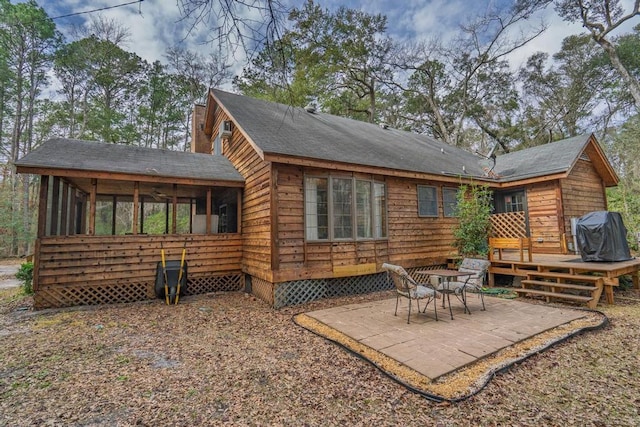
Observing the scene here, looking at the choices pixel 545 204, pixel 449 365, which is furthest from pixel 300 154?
pixel 545 204

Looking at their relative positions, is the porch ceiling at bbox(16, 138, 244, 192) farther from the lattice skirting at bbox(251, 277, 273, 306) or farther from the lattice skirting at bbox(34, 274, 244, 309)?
the lattice skirting at bbox(251, 277, 273, 306)

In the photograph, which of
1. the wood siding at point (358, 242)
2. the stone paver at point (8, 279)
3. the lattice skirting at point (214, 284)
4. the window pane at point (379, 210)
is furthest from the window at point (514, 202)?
the stone paver at point (8, 279)

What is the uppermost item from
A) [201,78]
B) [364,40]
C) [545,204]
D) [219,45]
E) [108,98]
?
[364,40]

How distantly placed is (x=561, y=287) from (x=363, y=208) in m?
4.31

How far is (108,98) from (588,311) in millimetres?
24189

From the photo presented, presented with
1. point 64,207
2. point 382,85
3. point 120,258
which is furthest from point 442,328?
point 382,85

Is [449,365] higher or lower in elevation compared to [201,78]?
lower

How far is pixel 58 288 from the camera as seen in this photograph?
242 inches

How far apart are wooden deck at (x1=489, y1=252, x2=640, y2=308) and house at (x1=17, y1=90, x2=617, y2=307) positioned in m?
2.03

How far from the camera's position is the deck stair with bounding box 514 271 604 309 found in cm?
552

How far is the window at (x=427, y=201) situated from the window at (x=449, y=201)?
39 cm

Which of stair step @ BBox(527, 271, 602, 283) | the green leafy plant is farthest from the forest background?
stair step @ BBox(527, 271, 602, 283)

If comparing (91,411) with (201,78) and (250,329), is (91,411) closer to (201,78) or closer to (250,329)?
(250,329)

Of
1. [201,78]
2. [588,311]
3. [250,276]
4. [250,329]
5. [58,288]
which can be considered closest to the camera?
[250,329]
